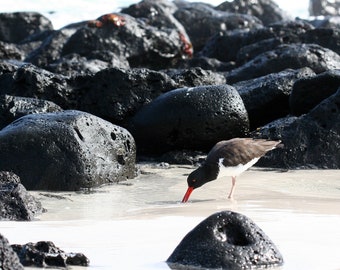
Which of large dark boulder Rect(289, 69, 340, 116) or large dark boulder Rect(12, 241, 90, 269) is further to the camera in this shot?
large dark boulder Rect(289, 69, 340, 116)

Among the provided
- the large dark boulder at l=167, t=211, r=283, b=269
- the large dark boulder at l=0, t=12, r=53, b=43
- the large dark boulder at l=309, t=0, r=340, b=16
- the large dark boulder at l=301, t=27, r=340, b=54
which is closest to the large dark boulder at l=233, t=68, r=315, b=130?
Result: the large dark boulder at l=301, t=27, r=340, b=54

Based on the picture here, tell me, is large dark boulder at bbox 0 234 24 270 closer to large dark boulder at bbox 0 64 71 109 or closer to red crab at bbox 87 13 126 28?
large dark boulder at bbox 0 64 71 109

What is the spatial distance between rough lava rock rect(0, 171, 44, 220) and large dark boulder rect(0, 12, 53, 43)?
19521 mm

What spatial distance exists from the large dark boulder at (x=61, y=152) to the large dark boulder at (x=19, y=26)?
17454 mm

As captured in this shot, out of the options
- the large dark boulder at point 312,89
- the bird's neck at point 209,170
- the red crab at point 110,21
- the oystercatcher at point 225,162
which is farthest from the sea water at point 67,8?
the bird's neck at point 209,170

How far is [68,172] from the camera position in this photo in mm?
8461

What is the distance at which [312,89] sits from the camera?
1101 centimetres

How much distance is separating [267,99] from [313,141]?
1.92m

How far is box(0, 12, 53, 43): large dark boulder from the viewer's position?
26144 mm

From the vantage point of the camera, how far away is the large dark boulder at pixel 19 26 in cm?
2614

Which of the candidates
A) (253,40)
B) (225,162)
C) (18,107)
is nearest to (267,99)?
(18,107)

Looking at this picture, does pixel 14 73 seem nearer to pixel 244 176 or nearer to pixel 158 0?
pixel 244 176

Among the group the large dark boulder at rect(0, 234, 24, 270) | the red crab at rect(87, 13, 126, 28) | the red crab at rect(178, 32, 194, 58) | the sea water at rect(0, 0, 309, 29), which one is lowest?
the sea water at rect(0, 0, 309, 29)

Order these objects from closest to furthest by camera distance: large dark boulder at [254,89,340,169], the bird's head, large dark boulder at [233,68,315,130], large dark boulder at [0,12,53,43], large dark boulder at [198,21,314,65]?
the bird's head → large dark boulder at [254,89,340,169] → large dark boulder at [233,68,315,130] → large dark boulder at [198,21,314,65] → large dark boulder at [0,12,53,43]
